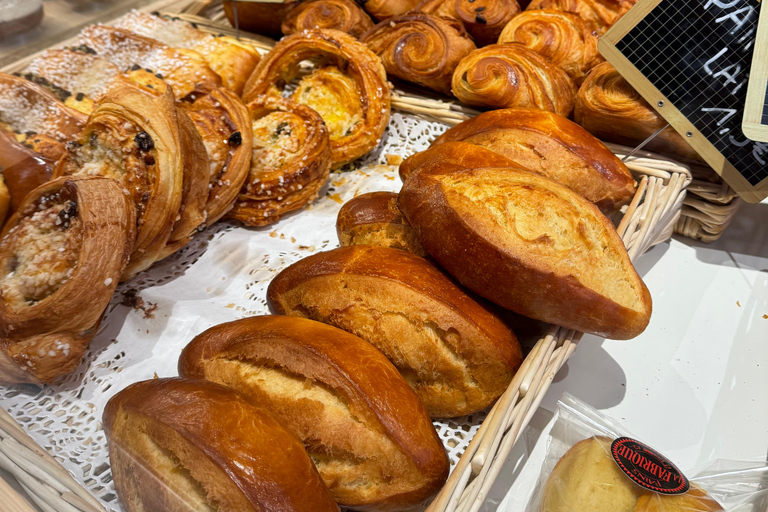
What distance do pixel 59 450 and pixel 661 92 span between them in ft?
7.00

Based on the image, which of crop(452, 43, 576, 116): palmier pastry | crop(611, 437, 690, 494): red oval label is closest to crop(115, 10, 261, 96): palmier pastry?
crop(452, 43, 576, 116): palmier pastry

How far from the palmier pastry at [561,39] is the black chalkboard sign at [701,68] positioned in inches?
14.2

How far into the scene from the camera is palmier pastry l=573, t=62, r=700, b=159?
1.89 metres

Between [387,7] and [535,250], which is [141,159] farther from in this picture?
[387,7]

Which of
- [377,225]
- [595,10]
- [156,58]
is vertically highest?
[595,10]

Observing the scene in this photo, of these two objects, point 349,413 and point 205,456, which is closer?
point 205,456

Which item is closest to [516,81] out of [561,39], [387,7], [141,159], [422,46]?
[561,39]

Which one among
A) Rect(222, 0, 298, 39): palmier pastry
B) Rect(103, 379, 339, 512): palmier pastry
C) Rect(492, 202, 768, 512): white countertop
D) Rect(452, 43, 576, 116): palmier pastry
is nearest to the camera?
Rect(103, 379, 339, 512): palmier pastry

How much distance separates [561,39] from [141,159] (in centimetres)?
174

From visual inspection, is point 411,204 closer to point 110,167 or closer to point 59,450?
point 110,167

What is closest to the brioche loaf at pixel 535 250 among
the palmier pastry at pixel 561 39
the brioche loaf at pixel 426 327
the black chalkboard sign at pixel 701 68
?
the brioche loaf at pixel 426 327

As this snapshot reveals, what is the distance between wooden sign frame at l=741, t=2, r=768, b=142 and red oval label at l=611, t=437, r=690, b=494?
1078 millimetres

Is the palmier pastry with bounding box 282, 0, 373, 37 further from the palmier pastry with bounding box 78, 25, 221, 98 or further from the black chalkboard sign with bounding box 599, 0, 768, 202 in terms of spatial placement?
the black chalkboard sign with bounding box 599, 0, 768, 202

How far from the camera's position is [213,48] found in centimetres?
246
